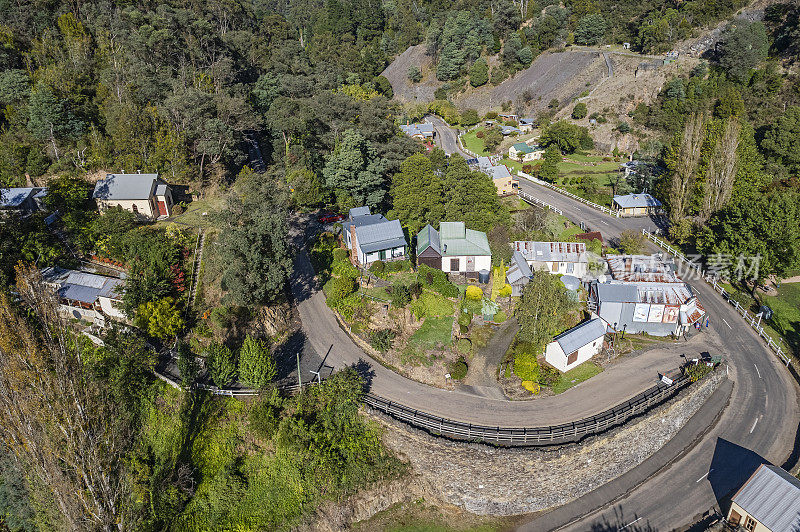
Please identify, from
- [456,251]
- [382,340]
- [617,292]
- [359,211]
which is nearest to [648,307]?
[617,292]

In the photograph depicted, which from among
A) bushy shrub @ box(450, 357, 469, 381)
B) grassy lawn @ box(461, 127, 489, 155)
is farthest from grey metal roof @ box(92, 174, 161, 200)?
A: grassy lawn @ box(461, 127, 489, 155)

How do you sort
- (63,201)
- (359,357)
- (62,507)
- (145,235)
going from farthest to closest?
(63,201) < (145,235) < (359,357) < (62,507)

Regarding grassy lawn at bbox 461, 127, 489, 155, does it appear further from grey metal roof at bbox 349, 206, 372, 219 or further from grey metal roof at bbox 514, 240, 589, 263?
grey metal roof at bbox 514, 240, 589, 263

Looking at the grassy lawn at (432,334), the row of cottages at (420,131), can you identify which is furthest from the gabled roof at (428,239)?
the row of cottages at (420,131)

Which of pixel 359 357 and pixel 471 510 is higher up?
Result: pixel 359 357

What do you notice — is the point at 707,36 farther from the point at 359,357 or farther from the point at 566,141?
the point at 359,357

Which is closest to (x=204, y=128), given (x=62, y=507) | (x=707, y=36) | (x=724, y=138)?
(x=62, y=507)

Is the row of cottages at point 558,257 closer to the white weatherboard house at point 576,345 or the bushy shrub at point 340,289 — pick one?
the white weatherboard house at point 576,345
